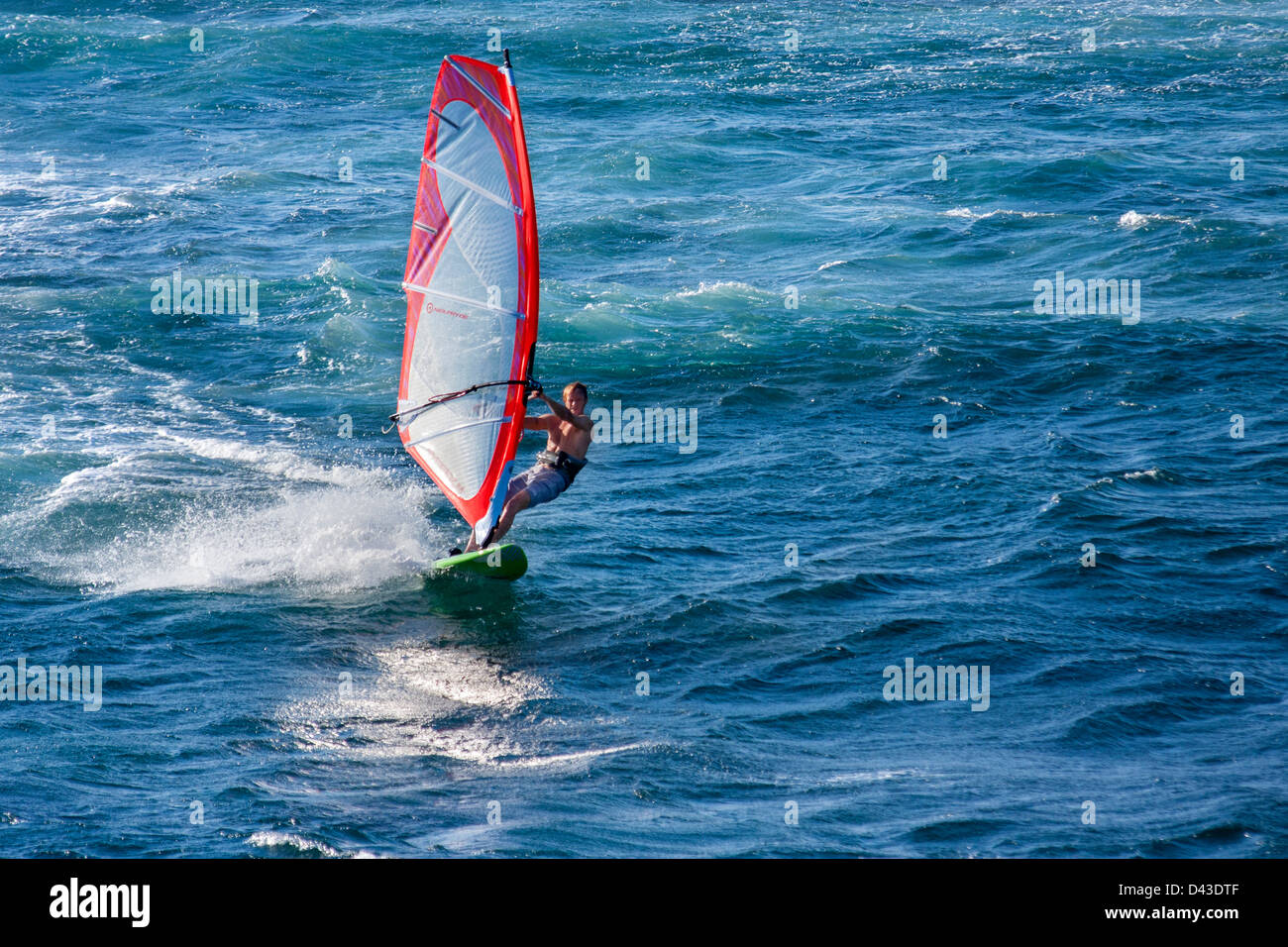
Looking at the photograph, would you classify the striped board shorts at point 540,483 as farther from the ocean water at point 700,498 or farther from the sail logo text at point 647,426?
the sail logo text at point 647,426

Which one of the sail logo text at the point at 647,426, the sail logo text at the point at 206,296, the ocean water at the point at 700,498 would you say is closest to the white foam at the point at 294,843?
the ocean water at the point at 700,498

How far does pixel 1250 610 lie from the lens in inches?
682

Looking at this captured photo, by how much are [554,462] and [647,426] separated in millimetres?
6927

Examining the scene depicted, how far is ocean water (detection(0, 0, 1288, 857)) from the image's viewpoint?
13422 mm

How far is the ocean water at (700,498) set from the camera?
13.4 m

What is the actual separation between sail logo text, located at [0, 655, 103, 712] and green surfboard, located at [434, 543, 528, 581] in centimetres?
423

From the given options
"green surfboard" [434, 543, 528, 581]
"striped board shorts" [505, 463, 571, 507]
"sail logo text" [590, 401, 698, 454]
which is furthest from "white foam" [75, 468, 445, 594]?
"sail logo text" [590, 401, 698, 454]

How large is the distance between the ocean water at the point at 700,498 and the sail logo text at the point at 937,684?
0.18 metres

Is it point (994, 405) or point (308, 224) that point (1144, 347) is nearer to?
point (994, 405)

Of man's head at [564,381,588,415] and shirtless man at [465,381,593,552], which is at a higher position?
man's head at [564,381,588,415]

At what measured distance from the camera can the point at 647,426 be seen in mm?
24141

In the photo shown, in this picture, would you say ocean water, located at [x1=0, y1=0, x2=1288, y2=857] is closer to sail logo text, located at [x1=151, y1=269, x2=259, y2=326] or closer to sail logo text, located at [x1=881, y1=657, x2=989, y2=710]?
sail logo text, located at [x1=881, y1=657, x2=989, y2=710]

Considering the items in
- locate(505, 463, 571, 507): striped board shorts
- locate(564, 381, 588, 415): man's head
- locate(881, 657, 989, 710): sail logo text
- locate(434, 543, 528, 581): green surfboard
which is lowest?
locate(881, 657, 989, 710): sail logo text

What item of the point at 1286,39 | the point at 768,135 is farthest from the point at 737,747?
the point at 1286,39
